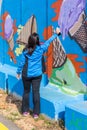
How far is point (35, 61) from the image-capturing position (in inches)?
278

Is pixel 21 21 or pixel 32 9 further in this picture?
pixel 21 21

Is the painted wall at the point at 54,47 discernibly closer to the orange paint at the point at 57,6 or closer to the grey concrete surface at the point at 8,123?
the orange paint at the point at 57,6

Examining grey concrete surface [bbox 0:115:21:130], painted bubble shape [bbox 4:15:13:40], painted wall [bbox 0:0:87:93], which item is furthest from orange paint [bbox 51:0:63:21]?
painted bubble shape [bbox 4:15:13:40]

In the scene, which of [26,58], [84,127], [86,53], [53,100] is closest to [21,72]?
[26,58]

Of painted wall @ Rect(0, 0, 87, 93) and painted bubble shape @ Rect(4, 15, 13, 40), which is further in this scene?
painted bubble shape @ Rect(4, 15, 13, 40)

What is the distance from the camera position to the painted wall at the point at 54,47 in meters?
7.13

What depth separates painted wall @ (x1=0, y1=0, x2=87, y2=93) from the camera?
7133 millimetres

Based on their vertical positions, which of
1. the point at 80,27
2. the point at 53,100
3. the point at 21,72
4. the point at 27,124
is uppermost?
the point at 80,27

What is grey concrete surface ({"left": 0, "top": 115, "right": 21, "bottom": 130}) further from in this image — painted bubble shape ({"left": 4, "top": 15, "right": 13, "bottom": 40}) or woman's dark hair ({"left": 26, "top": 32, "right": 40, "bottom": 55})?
painted bubble shape ({"left": 4, "top": 15, "right": 13, "bottom": 40})

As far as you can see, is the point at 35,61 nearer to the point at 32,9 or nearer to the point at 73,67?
the point at 73,67

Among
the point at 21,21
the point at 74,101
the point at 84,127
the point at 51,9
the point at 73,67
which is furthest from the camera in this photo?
the point at 21,21

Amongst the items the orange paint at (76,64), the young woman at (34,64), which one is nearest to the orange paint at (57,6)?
the young woman at (34,64)

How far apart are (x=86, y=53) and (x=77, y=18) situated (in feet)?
2.29

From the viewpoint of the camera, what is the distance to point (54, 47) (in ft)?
26.0
